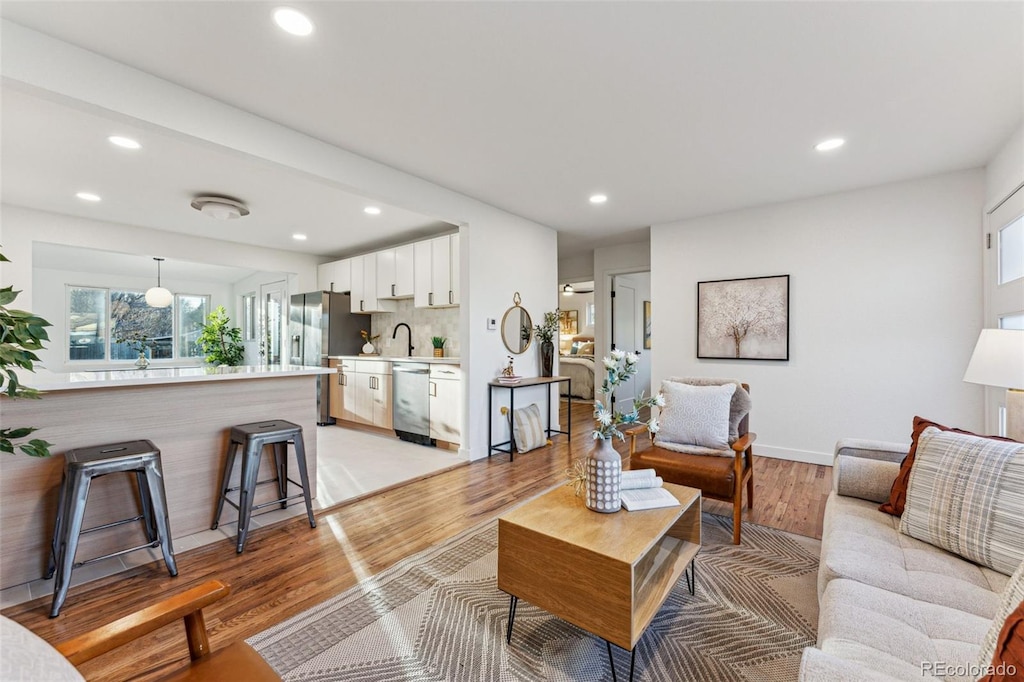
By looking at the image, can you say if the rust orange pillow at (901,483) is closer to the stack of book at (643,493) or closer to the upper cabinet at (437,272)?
the stack of book at (643,493)

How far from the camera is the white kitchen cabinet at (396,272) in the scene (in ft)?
16.7

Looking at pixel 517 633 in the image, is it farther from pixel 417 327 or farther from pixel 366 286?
pixel 366 286

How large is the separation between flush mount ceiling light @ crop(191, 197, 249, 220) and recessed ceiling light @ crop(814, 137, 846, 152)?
4.81m

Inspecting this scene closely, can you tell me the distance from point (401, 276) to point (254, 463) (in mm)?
3133

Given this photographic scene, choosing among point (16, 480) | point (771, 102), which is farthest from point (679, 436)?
point (16, 480)

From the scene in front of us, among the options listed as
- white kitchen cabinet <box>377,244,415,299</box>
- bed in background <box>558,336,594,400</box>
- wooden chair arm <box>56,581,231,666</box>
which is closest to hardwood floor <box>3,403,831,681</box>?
wooden chair arm <box>56,581,231,666</box>

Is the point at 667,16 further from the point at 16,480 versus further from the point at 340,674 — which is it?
the point at 16,480

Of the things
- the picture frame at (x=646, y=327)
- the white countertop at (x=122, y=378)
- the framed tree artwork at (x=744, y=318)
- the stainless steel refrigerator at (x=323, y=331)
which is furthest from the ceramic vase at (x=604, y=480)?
the picture frame at (x=646, y=327)

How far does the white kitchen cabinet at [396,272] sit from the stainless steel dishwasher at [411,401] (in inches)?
35.9

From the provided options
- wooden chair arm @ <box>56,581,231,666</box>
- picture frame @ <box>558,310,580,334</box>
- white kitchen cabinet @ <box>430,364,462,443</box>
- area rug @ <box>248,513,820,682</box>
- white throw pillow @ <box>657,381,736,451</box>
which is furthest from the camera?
picture frame @ <box>558,310,580,334</box>

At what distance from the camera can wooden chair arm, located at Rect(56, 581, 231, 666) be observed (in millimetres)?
888

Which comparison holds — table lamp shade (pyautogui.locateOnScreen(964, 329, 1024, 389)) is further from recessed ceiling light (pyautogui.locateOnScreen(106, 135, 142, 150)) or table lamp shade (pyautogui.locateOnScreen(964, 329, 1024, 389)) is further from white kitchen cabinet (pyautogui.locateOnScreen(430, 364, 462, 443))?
recessed ceiling light (pyautogui.locateOnScreen(106, 135, 142, 150))

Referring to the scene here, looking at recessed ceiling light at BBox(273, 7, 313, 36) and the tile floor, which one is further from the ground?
recessed ceiling light at BBox(273, 7, 313, 36)
